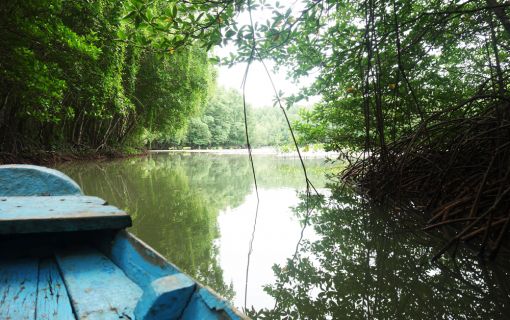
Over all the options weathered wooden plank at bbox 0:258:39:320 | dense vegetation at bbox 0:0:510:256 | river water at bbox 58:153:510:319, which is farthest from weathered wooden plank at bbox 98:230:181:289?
dense vegetation at bbox 0:0:510:256

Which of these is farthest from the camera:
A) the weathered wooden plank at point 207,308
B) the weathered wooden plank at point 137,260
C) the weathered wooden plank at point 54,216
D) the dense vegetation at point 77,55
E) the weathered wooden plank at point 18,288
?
the dense vegetation at point 77,55

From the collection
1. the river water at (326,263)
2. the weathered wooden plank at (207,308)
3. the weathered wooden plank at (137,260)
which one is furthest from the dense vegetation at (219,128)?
the weathered wooden plank at (207,308)

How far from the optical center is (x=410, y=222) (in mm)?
2816

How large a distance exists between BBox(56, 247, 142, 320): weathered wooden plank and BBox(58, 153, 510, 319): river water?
0.59 meters

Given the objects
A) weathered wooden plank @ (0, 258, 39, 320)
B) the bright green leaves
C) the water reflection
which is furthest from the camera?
the bright green leaves

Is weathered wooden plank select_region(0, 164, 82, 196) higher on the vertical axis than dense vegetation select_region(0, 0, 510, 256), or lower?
lower

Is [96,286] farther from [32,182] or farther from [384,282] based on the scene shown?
[384,282]

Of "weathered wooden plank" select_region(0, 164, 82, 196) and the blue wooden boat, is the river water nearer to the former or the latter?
the blue wooden boat

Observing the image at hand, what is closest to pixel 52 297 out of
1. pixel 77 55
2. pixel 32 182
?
pixel 32 182

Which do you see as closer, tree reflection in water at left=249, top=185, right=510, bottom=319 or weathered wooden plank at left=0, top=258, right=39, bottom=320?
weathered wooden plank at left=0, top=258, right=39, bottom=320

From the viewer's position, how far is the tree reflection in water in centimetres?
138

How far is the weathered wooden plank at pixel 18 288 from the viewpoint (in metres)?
Result: 0.89

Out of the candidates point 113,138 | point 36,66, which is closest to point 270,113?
point 113,138

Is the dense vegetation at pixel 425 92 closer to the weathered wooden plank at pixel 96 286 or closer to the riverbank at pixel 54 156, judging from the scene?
the weathered wooden plank at pixel 96 286
